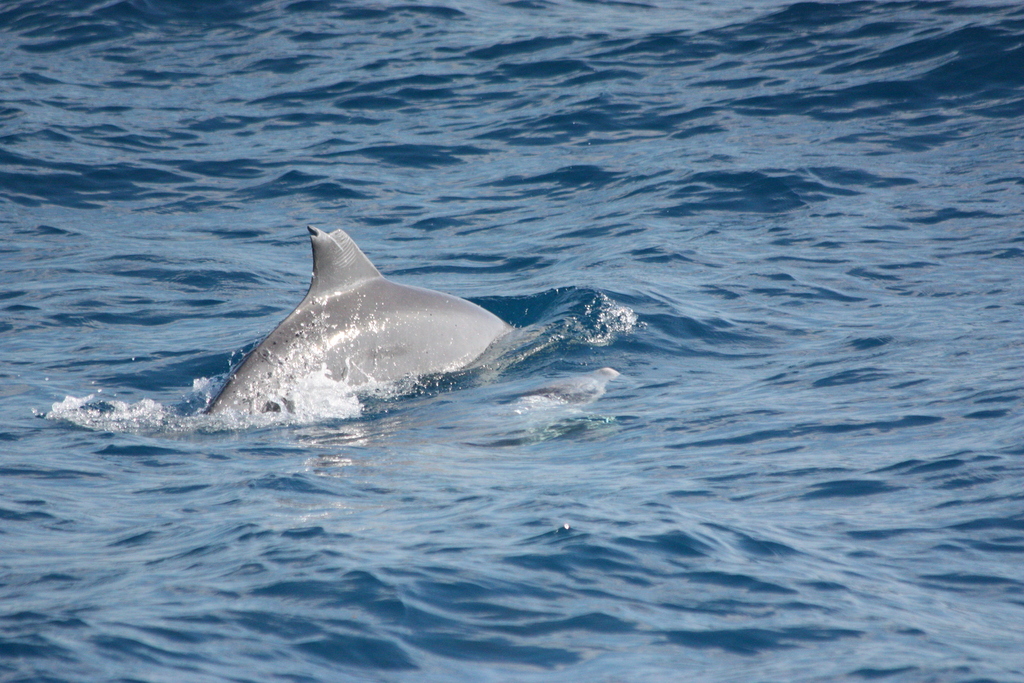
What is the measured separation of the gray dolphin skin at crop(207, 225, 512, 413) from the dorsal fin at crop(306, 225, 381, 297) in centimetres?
1

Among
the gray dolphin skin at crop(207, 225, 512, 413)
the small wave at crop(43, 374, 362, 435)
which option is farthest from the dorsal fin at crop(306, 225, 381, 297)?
the small wave at crop(43, 374, 362, 435)

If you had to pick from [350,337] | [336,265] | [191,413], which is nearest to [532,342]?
[350,337]

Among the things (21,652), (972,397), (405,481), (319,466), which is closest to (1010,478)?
(972,397)

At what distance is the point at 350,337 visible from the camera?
453 inches

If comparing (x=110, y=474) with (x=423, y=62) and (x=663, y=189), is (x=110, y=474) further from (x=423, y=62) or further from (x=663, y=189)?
(x=423, y=62)

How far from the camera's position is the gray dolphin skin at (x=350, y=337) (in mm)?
10789

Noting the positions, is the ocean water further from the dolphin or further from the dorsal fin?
the dorsal fin

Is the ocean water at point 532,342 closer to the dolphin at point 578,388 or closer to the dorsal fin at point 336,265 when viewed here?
the dolphin at point 578,388

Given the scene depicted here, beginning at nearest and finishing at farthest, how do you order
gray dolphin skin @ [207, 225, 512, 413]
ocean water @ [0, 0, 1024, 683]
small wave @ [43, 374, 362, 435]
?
ocean water @ [0, 0, 1024, 683] → small wave @ [43, 374, 362, 435] → gray dolphin skin @ [207, 225, 512, 413]

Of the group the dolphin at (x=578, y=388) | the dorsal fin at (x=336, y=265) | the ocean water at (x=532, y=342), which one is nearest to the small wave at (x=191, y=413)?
the ocean water at (x=532, y=342)

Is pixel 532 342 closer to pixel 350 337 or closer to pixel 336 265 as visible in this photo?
pixel 350 337

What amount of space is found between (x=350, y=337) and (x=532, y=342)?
246 centimetres

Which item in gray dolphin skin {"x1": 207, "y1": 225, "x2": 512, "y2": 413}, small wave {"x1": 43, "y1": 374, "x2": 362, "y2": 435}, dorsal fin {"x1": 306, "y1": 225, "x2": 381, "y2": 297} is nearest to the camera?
small wave {"x1": 43, "y1": 374, "x2": 362, "y2": 435}

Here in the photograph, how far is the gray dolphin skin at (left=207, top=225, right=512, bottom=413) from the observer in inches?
425
